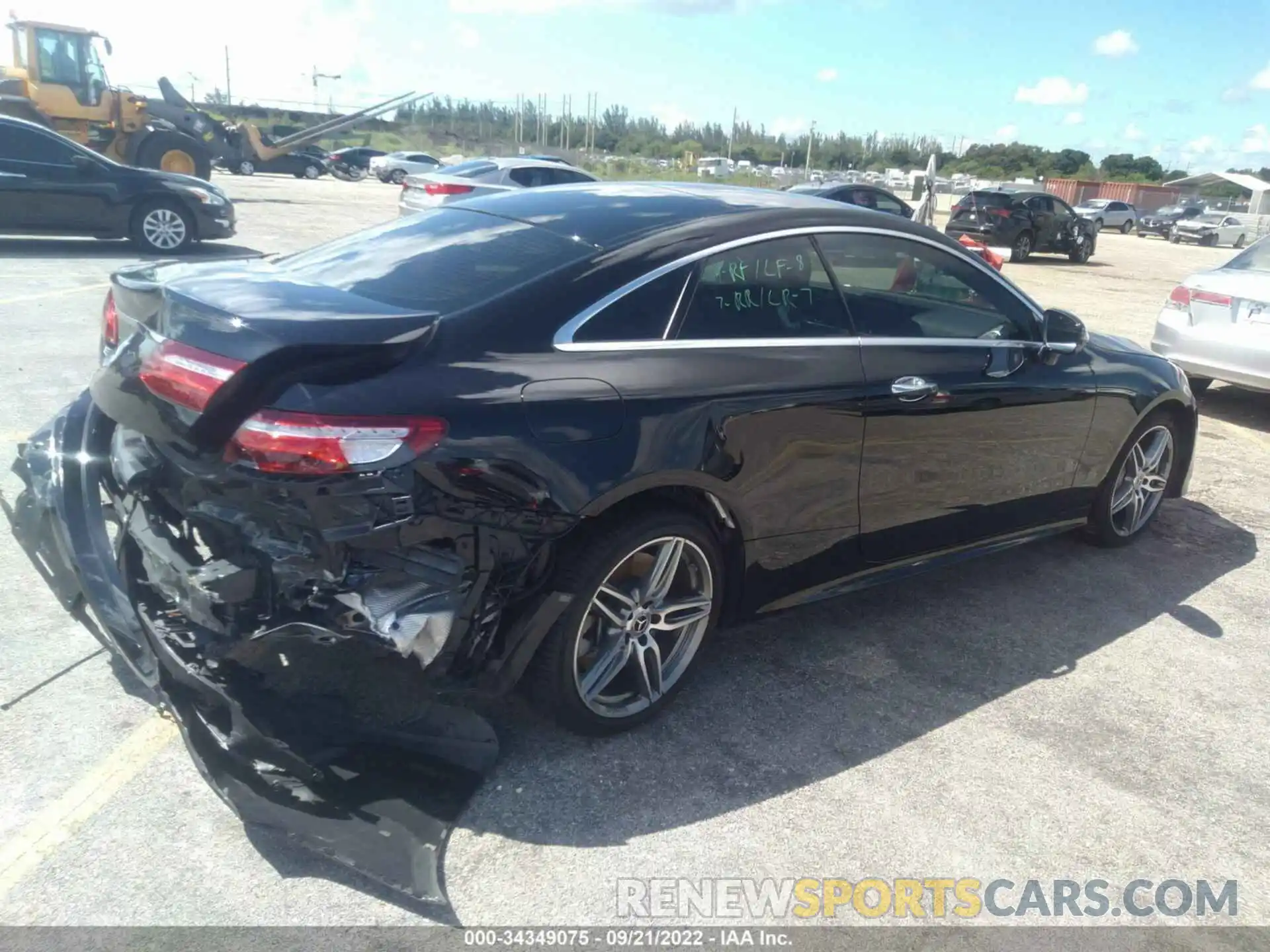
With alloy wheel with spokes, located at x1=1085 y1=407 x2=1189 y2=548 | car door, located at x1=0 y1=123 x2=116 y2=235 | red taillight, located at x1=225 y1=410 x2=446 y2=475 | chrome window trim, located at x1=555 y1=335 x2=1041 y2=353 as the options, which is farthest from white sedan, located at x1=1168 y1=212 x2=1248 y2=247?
red taillight, located at x1=225 y1=410 x2=446 y2=475

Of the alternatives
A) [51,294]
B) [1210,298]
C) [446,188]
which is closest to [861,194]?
[446,188]

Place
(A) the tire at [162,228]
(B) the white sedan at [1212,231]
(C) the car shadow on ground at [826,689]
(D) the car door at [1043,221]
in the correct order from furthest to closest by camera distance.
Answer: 1. (B) the white sedan at [1212,231]
2. (D) the car door at [1043,221]
3. (A) the tire at [162,228]
4. (C) the car shadow on ground at [826,689]

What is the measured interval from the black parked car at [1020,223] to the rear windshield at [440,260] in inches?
839

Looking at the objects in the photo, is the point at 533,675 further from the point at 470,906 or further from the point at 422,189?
the point at 422,189

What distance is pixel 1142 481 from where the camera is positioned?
528 centimetres

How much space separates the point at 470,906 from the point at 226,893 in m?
0.60

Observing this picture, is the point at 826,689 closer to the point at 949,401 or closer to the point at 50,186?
the point at 949,401

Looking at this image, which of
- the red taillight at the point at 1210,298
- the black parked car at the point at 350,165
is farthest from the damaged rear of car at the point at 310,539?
the black parked car at the point at 350,165

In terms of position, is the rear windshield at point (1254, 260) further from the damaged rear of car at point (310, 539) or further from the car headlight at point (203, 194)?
the car headlight at point (203, 194)

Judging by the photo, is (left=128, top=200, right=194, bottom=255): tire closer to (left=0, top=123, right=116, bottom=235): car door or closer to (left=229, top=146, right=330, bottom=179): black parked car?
(left=0, top=123, right=116, bottom=235): car door

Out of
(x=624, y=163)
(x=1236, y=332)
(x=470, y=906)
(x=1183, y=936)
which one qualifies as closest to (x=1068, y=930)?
(x=1183, y=936)

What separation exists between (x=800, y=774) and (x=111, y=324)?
108 inches

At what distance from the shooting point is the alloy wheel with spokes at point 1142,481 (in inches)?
203

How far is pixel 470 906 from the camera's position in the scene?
98.7 inches
